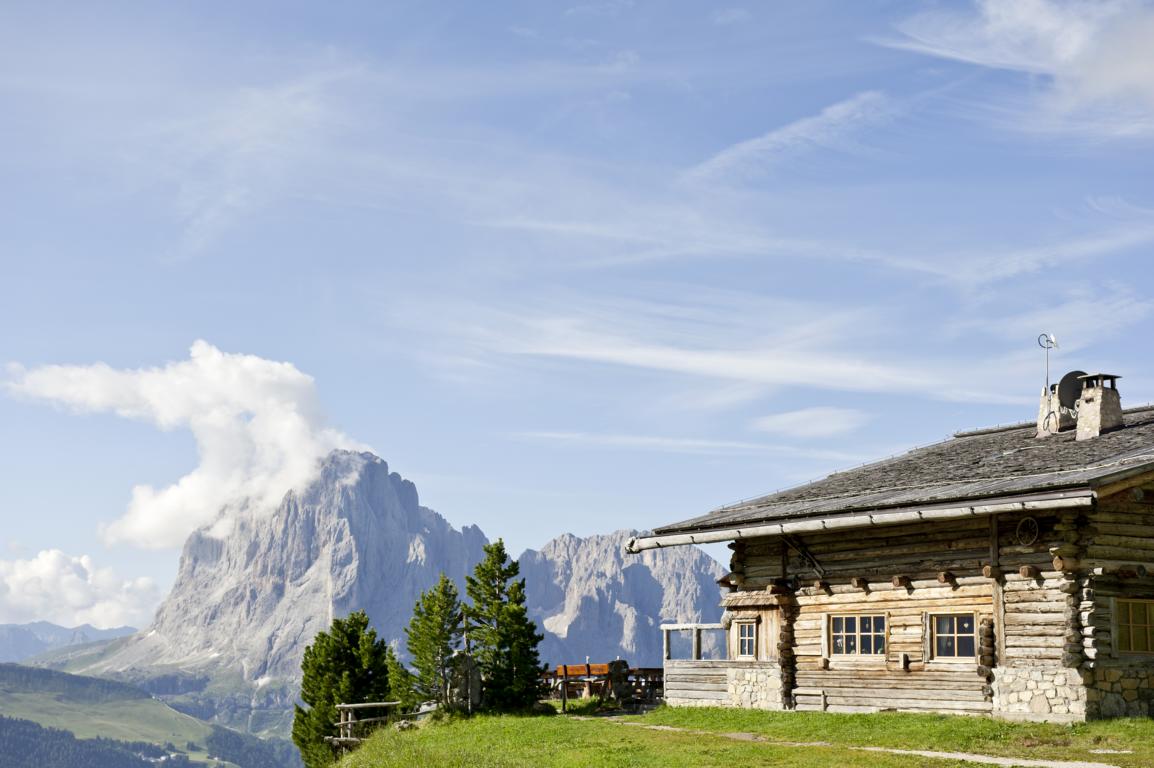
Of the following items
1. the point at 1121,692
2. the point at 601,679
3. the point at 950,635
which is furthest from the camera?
the point at 601,679

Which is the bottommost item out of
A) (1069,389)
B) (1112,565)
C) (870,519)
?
(1112,565)

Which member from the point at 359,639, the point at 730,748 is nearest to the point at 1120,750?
the point at 730,748

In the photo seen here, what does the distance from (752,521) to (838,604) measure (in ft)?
9.36

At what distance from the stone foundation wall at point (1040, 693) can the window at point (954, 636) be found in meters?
1.08

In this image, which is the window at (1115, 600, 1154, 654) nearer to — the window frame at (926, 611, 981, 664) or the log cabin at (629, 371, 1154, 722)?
the log cabin at (629, 371, 1154, 722)

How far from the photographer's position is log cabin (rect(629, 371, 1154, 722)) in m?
24.5

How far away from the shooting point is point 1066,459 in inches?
1066

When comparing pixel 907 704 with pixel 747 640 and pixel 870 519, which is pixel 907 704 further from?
pixel 747 640

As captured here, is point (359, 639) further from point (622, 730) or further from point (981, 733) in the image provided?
point (981, 733)

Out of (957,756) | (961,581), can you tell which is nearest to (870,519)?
(961,581)

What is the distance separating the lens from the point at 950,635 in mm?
26828

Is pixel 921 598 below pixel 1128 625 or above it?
above

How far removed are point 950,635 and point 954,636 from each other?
0.12 meters

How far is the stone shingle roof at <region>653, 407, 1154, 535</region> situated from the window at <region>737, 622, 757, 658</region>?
2.84 meters
